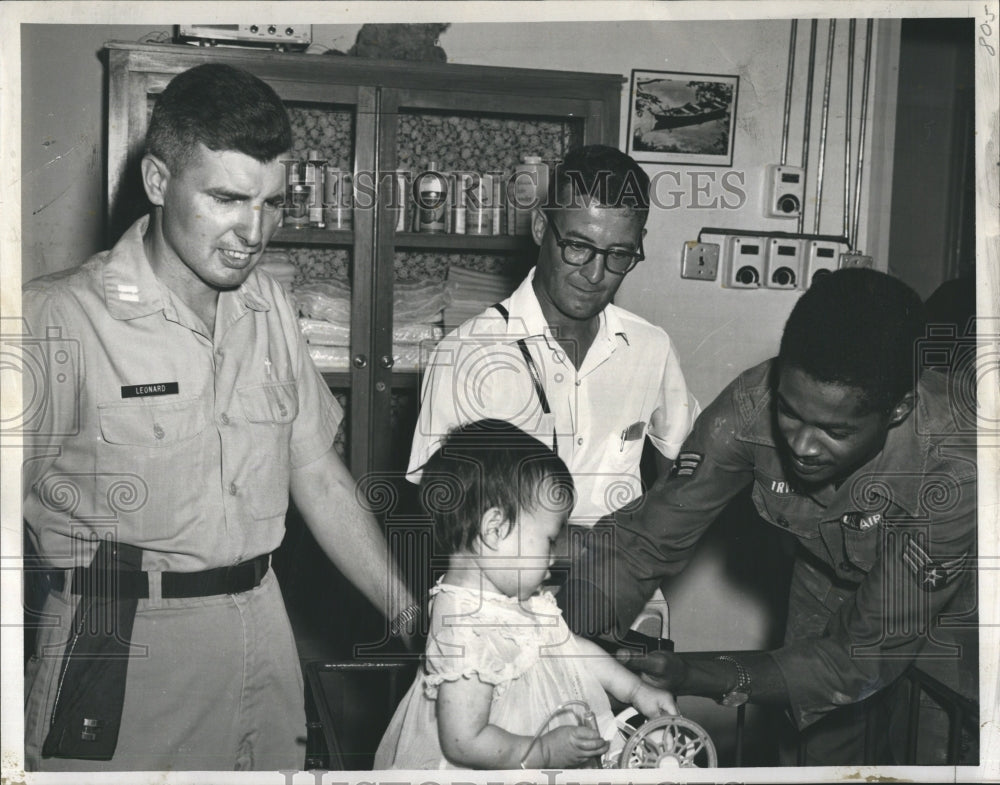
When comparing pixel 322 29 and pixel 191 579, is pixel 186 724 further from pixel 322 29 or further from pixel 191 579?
pixel 322 29

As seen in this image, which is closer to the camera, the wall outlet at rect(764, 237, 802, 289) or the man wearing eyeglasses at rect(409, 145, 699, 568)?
the man wearing eyeglasses at rect(409, 145, 699, 568)

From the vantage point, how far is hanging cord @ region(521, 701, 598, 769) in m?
1.41

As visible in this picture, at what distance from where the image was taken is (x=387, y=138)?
73.3 inches

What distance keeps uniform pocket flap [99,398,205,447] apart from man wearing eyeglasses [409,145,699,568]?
0.39m

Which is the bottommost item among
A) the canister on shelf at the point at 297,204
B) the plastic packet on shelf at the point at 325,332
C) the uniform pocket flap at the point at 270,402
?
the uniform pocket flap at the point at 270,402

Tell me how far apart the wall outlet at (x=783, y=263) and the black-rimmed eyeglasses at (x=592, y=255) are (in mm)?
280

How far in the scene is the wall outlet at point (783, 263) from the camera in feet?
5.56

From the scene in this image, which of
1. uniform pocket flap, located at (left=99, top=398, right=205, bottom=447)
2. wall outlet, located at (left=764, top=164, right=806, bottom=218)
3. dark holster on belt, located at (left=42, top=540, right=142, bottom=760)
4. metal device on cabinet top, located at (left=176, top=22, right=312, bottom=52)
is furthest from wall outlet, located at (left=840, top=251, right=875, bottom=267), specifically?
dark holster on belt, located at (left=42, top=540, right=142, bottom=760)

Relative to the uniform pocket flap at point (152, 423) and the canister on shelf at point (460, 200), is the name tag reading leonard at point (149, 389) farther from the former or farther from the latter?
the canister on shelf at point (460, 200)

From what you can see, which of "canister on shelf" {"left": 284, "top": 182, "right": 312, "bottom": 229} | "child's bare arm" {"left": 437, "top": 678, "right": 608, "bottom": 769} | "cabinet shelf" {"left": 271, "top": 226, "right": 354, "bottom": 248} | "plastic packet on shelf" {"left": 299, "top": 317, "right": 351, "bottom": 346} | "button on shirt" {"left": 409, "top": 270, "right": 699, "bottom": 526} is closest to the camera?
"child's bare arm" {"left": 437, "top": 678, "right": 608, "bottom": 769}

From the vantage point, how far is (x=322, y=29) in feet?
5.98

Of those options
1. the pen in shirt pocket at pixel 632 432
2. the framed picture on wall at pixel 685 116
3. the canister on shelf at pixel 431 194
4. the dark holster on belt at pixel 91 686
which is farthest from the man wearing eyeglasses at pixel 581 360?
the dark holster on belt at pixel 91 686

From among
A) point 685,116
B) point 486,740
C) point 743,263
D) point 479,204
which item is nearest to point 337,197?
point 479,204

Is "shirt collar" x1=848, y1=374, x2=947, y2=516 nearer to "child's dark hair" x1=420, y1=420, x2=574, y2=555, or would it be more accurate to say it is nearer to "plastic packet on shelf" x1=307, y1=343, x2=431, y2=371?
"child's dark hair" x1=420, y1=420, x2=574, y2=555
